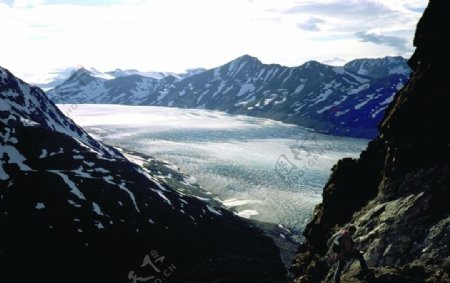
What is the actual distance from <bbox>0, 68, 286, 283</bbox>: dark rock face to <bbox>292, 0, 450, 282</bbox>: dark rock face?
56668 millimetres

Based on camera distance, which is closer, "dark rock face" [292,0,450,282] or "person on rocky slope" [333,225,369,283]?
"dark rock face" [292,0,450,282]

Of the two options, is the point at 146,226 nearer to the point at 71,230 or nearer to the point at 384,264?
the point at 71,230

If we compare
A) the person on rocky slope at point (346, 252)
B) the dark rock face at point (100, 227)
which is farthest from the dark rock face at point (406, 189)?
the dark rock face at point (100, 227)

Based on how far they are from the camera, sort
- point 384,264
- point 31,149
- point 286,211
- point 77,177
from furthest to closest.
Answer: point 286,211 < point 31,149 < point 77,177 < point 384,264

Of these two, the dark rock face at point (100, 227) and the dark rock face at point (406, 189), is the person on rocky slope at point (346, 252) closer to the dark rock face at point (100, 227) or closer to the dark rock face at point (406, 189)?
the dark rock face at point (406, 189)

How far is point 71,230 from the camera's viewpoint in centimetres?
9919

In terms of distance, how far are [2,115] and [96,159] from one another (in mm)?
36680

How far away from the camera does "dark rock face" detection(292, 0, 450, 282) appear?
27.7 meters

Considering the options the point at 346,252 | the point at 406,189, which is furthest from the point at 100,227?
the point at 346,252

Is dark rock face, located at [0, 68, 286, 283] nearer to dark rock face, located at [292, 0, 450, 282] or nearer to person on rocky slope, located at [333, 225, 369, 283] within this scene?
dark rock face, located at [292, 0, 450, 282]

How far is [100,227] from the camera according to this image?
104562 mm

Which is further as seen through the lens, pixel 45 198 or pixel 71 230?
pixel 45 198

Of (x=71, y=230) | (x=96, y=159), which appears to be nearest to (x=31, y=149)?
(x=96, y=159)

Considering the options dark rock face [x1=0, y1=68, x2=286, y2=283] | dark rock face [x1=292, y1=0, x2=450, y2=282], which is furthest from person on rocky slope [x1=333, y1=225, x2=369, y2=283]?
dark rock face [x1=0, y1=68, x2=286, y2=283]
